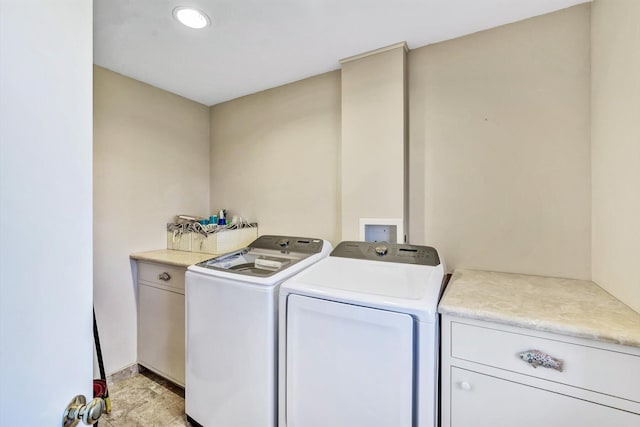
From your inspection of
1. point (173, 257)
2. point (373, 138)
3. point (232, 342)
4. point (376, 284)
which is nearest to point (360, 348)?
point (376, 284)

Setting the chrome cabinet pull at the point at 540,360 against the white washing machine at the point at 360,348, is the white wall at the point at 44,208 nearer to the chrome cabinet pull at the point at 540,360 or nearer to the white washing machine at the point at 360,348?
the white washing machine at the point at 360,348

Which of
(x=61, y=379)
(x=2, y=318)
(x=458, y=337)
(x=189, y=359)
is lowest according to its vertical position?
(x=189, y=359)

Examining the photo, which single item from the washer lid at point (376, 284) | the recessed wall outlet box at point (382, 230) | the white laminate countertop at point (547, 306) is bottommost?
the white laminate countertop at point (547, 306)

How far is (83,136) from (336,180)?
5.27 feet

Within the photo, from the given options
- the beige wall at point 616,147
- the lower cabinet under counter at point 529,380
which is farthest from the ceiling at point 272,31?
the lower cabinet under counter at point 529,380

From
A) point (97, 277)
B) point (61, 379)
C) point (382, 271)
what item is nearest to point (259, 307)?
point (382, 271)

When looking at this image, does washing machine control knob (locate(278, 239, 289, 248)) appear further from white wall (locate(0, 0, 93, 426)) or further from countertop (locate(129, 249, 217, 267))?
white wall (locate(0, 0, 93, 426))

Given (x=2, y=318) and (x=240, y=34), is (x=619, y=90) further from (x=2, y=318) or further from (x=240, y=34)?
(x=2, y=318)

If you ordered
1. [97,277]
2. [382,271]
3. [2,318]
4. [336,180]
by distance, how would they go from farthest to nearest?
[336,180], [97,277], [382,271], [2,318]

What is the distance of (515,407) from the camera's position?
954mm

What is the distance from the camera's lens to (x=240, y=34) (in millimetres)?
1605

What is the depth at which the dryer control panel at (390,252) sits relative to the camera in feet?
4.84

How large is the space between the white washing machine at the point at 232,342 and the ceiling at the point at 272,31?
1.33 m

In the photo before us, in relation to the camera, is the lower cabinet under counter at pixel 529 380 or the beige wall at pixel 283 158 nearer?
the lower cabinet under counter at pixel 529 380
